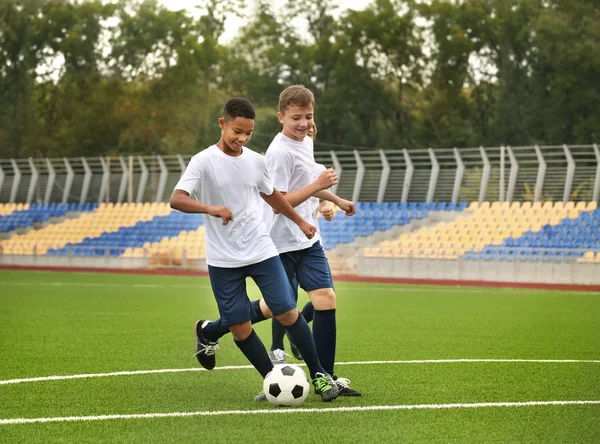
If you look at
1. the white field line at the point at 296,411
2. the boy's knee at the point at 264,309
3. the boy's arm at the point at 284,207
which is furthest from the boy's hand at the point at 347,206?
the white field line at the point at 296,411

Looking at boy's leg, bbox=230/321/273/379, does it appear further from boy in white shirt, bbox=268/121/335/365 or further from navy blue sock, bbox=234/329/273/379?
boy in white shirt, bbox=268/121/335/365

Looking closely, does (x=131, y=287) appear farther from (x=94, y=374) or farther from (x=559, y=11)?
(x=559, y=11)

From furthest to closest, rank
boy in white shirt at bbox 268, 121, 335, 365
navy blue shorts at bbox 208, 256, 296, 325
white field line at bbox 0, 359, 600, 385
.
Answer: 1. white field line at bbox 0, 359, 600, 385
2. boy in white shirt at bbox 268, 121, 335, 365
3. navy blue shorts at bbox 208, 256, 296, 325

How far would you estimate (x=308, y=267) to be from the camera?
8.02 m

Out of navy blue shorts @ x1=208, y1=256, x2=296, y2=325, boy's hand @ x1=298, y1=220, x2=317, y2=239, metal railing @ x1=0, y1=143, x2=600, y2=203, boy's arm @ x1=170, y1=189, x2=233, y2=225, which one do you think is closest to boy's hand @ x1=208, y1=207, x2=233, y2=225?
boy's arm @ x1=170, y1=189, x2=233, y2=225

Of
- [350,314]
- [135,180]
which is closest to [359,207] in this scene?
[135,180]

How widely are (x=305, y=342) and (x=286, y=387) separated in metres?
0.49

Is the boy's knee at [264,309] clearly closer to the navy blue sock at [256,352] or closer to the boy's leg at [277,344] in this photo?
the boy's leg at [277,344]

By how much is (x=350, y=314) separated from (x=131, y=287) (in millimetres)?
9127

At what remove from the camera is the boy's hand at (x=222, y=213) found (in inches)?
275

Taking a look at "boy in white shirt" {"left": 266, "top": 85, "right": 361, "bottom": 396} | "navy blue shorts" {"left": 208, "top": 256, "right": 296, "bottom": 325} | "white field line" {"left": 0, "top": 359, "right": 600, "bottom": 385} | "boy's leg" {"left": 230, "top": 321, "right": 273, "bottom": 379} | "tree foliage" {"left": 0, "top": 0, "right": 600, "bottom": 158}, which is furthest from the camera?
"tree foliage" {"left": 0, "top": 0, "right": 600, "bottom": 158}

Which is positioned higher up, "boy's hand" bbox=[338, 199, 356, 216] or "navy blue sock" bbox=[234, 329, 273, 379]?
"boy's hand" bbox=[338, 199, 356, 216]

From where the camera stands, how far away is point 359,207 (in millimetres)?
37156

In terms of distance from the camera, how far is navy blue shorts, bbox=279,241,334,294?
7988 millimetres
